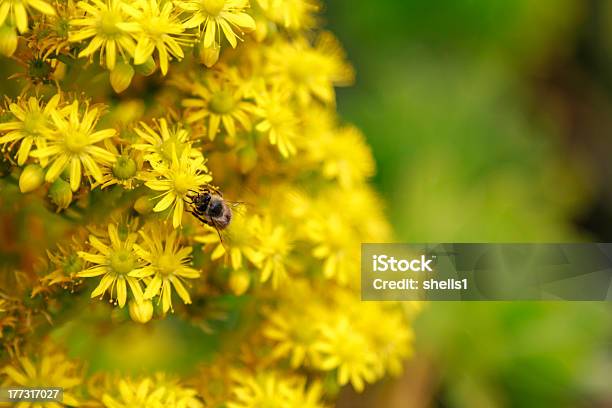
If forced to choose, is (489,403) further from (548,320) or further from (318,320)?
(318,320)

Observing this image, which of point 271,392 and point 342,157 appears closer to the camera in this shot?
point 271,392

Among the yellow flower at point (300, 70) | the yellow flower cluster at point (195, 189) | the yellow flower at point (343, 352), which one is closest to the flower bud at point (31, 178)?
the yellow flower cluster at point (195, 189)

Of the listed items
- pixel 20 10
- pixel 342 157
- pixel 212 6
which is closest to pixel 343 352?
pixel 342 157

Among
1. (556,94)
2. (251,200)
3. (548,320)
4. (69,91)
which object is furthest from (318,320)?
(556,94)

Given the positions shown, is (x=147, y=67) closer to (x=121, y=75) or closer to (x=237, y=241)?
(x=121, y=75)

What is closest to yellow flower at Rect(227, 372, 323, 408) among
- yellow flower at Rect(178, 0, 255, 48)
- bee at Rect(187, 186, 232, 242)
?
bee at Rect(187, 186, 232, 242)

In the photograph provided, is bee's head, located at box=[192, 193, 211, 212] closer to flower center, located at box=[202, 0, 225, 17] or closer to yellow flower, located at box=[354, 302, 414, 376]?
flower center, located at box=[202, 0, 225, 17]

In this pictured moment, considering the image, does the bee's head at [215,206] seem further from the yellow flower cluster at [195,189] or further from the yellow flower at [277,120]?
the yellow flower at [277,120]
